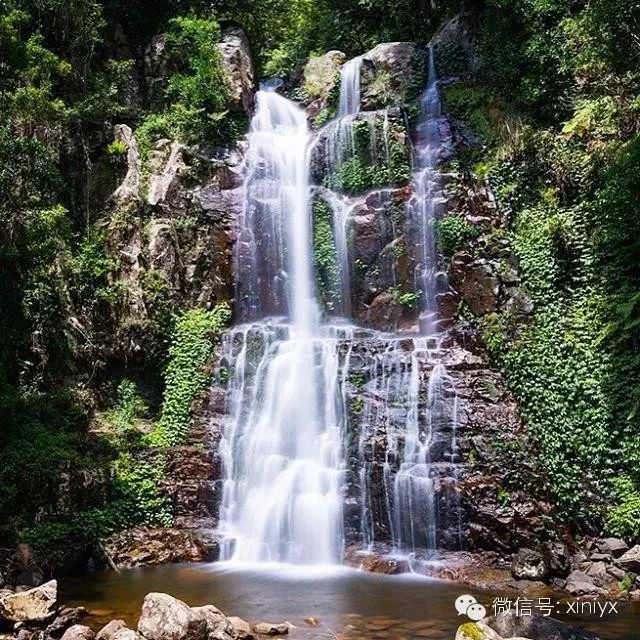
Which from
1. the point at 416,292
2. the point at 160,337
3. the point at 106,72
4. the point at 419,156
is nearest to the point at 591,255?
the point at 416,292

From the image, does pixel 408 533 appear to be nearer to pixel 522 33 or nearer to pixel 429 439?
pixel 429 439

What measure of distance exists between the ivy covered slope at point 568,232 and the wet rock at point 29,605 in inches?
345

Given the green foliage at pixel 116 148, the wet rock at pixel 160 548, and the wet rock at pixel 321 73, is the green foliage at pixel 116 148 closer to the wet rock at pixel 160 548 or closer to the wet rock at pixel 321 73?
the wet rock at pixel 321 73

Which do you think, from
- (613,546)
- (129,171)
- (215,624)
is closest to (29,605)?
(215,624)

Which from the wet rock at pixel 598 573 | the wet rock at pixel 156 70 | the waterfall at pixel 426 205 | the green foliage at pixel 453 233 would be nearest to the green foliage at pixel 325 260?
the waterfall at pixel 426 205

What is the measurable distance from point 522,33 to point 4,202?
1490 cm

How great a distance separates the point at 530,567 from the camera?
10578 mm

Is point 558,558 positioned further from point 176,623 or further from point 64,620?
point 64,620

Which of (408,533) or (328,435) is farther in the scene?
(328,435)

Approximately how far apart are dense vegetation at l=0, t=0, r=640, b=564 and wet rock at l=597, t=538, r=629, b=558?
10.5 inches

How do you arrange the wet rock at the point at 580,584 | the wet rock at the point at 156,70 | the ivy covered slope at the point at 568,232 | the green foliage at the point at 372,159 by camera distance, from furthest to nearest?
1. the wet rock at the point at 156,70
2. the green foliage at the point at 372,159
3. the ivy covered slope at the point at 568,232
4. the wet rock at the point at 580,584

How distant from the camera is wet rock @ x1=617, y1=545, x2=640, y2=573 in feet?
33.6

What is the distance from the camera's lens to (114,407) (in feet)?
53.5

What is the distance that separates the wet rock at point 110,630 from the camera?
766cm
